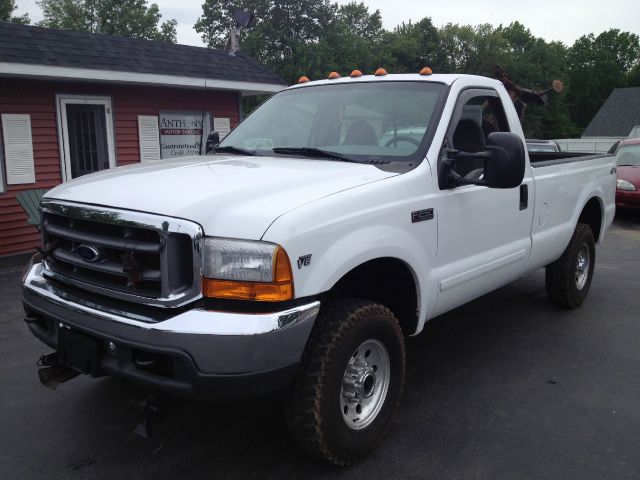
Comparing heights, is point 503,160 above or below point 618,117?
below

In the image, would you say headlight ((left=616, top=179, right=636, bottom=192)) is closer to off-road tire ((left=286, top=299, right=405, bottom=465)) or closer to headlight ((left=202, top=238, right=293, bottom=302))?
off-road tire ((left=286, top=299, right=405, bottom=465))

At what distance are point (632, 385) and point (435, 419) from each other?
1.49m

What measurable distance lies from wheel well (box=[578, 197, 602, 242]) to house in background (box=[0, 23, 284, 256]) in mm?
4812

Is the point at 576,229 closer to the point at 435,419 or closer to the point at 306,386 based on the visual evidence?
the point at 435,419

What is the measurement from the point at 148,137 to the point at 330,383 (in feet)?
30.2

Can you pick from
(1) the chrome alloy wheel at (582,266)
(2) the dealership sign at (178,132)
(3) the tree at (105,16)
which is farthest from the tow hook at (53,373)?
(3) the tree at (105,16)

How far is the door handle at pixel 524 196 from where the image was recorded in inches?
171

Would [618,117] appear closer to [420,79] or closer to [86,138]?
[86,138]

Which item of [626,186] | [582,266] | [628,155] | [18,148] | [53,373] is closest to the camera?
[53,373]

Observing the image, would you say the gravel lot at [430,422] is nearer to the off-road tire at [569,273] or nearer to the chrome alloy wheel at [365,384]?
the chrome alloy wheel at [365,384]

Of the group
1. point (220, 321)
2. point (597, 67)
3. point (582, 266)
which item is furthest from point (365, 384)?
point (597, 67)

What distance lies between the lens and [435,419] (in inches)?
141

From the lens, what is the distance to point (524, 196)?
4.37 m

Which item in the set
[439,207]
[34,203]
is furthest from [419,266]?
[34,203]
